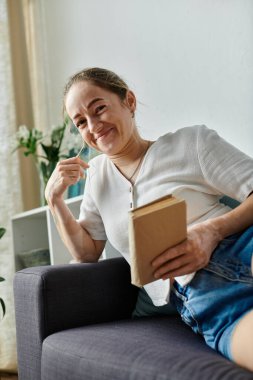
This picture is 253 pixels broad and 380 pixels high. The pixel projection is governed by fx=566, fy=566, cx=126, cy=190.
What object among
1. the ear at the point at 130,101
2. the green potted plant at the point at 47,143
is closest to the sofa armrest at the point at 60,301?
the ear at the point at 130,101

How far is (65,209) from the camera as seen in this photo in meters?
1.76

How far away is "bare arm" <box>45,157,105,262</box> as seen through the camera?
173 cm

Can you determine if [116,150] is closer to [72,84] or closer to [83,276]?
[72,84]

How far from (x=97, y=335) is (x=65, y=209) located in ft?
1.60

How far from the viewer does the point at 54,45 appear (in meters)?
3.18

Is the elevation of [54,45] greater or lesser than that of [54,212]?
greater

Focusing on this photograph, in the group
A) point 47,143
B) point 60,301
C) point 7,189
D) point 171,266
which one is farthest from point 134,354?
point 7,189

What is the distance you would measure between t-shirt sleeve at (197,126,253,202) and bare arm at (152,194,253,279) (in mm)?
43

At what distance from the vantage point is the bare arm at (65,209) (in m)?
1.73

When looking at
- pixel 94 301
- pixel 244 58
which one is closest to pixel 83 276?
pixel 94 301

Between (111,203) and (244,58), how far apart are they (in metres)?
0.70

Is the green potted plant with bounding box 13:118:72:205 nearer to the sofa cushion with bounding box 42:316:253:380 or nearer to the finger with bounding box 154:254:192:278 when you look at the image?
the sofa cushion with bounding box 42:316:253:380

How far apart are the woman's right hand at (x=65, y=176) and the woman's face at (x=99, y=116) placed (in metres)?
0.13

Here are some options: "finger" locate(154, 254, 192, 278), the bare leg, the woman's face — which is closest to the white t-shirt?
the woman's face
